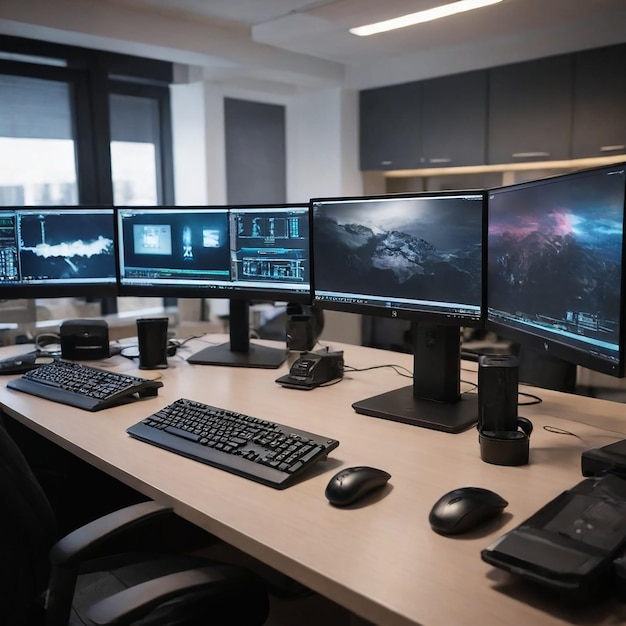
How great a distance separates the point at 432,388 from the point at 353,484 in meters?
0.63

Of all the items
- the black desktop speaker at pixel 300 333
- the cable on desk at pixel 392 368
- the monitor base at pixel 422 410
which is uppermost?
the black desktop speaker at pixel 300 333

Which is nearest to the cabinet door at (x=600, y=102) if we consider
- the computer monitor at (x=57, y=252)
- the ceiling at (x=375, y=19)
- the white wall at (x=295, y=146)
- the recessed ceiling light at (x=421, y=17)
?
the ceiling at (x=375, y=19)

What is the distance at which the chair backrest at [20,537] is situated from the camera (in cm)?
118

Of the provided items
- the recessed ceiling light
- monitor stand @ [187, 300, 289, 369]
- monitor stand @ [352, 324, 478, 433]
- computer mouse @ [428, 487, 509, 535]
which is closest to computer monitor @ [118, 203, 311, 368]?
monitor stand @ [187, 300, 289, 369]

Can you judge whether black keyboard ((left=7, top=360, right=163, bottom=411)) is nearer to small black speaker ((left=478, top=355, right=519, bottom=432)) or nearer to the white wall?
small black speaker ((left=478, top=355, right=519, bottom=432))

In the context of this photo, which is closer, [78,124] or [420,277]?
[420,277]

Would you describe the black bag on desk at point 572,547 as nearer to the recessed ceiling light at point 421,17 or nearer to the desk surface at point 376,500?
the desk surface at point 376,500

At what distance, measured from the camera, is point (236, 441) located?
143 cm

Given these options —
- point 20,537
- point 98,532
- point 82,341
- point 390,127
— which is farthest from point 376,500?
point 390,127

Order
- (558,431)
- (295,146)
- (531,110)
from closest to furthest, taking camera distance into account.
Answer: (558,431) → (531,110) → (295,146)

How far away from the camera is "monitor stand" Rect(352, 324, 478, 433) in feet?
5.48

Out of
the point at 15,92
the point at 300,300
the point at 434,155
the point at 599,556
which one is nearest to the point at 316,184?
the point at 434,155

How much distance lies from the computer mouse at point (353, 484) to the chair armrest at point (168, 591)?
23 centimetres

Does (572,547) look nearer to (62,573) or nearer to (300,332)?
(62,573)
